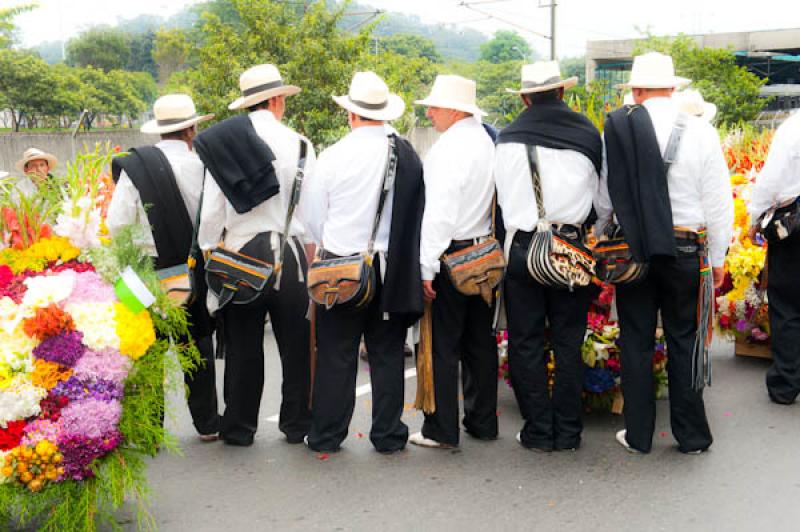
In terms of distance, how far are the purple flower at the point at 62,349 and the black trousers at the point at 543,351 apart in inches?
90.4

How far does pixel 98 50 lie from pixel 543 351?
8104 cm

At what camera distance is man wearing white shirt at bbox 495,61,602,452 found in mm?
4621

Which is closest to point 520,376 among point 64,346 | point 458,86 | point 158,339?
point 458,86

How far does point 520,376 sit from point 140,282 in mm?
2207

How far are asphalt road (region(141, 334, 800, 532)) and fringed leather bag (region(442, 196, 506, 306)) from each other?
3.10 feet

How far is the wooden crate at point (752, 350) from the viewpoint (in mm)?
6598

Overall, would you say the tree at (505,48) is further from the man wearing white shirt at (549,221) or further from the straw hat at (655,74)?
the man wearing white shirt at (549,221)

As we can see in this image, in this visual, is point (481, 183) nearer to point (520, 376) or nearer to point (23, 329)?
point (520, 376)

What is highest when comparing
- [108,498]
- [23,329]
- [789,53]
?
[23,329]

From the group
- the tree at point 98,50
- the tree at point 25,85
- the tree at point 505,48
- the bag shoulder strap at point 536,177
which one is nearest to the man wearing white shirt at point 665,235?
the bag shoulder strap at point 536,177

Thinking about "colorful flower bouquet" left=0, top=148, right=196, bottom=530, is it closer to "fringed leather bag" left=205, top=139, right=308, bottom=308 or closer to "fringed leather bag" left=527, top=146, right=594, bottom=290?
"fringed leather bag" left=205, top=139, right=308, bottom=308

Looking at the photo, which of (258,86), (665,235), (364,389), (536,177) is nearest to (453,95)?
(536,177)

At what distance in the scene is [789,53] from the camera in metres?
52.4

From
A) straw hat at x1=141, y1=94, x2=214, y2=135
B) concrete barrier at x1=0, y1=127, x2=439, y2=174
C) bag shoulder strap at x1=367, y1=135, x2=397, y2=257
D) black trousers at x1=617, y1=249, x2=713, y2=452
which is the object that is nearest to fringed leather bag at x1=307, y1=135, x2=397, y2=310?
bag shoulder strap at x1=367, y1=135, x2=397, y2=257
